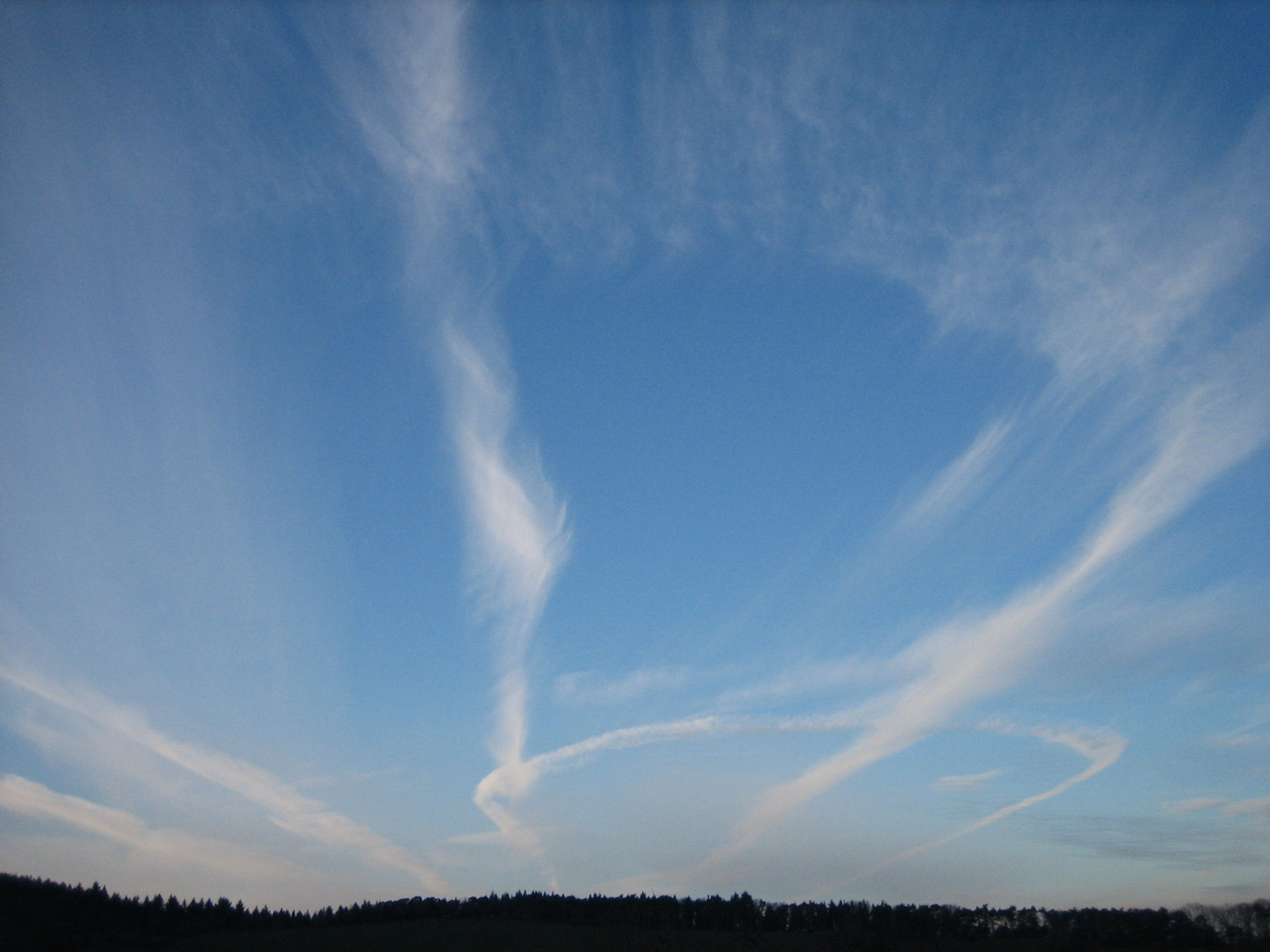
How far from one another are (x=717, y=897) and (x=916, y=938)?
68.5 metres

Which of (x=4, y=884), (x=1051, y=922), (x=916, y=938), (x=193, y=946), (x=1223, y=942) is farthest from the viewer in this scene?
(x=4, y=884)

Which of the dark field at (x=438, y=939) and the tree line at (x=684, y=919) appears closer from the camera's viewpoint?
the tree line at (x=684, y=919)

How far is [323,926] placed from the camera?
154 meters

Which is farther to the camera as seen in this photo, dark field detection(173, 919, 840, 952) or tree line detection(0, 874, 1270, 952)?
dark field detection(173, 919, 840, 952)

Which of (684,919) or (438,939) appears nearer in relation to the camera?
(684,919)

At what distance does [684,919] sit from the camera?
104438 millimetres

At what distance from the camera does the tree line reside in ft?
279

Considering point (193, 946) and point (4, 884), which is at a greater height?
point (4, 884)

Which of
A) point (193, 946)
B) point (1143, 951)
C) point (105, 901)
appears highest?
point (105, 901)

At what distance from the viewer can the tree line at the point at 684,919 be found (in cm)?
8494

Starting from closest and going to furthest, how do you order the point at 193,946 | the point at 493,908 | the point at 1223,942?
the point at 1223,942 → the point at 193,946 → the point at 493,908

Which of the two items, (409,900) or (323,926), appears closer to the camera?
(323,926)

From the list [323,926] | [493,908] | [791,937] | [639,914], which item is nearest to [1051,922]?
[791,937]

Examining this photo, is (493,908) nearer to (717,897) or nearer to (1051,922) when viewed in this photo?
(717,897)
